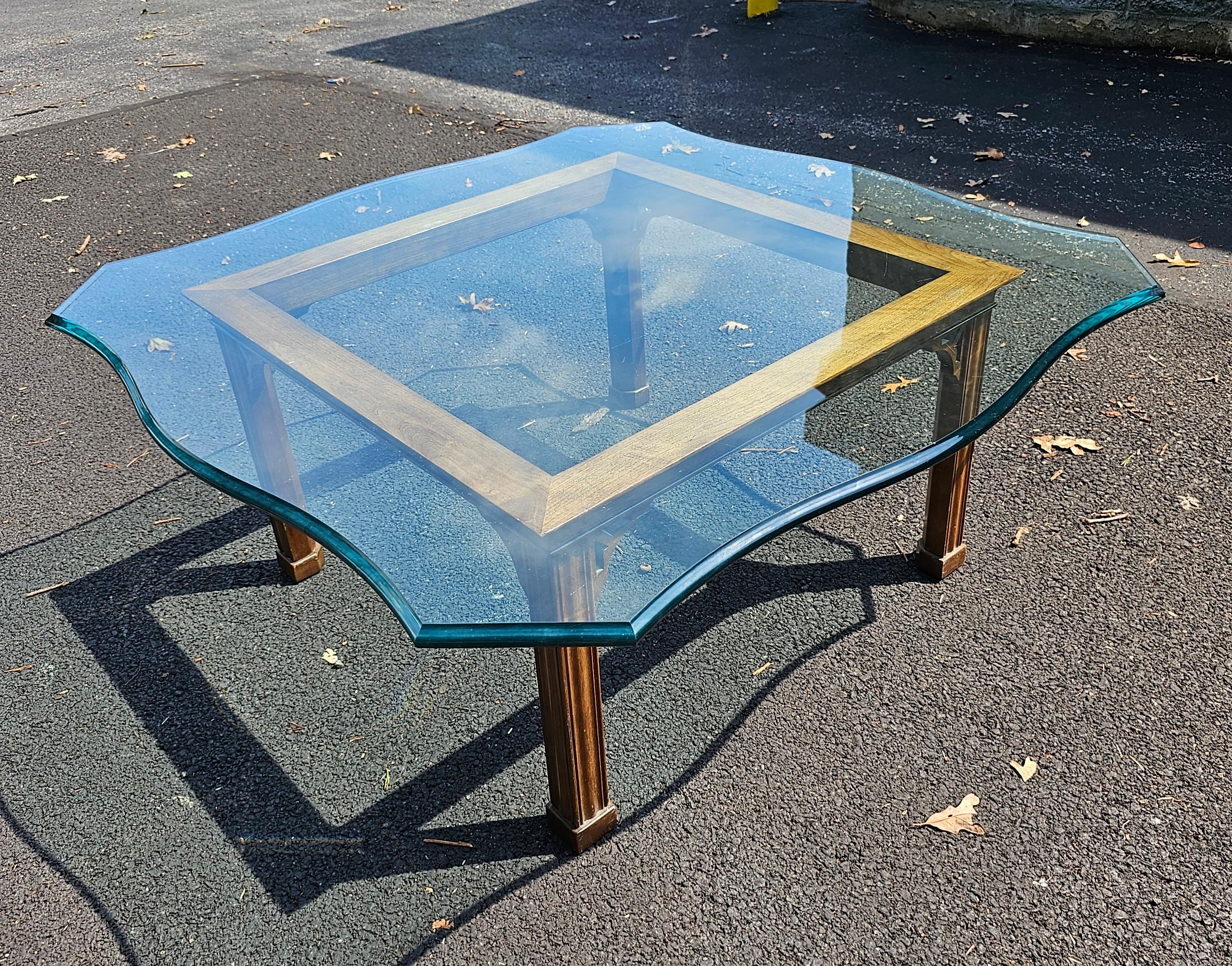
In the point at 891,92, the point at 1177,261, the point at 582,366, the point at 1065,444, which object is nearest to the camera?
the point at 582,366

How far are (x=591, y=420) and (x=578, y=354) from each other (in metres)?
0.48

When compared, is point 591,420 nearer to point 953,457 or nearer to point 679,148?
point 953,457

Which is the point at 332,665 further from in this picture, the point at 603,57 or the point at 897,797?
the point at 603,57

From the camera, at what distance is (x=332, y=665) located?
2742 mm

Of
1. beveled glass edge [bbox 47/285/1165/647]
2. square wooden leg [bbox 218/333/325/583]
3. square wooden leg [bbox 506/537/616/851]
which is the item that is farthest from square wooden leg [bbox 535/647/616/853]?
square wooden leg [bbox 218/333/325/583]

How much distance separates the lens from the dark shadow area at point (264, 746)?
7.38 ft

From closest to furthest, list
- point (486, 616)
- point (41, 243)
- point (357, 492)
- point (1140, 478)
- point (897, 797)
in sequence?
point (486, 616), point (357, 492), point (897, 797), point (1140, 478), point (41, 243)

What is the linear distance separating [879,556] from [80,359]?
129 inches

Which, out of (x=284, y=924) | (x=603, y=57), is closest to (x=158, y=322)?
(x=284, y=924)

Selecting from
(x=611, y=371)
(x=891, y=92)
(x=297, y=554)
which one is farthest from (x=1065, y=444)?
(x=891, y=92)

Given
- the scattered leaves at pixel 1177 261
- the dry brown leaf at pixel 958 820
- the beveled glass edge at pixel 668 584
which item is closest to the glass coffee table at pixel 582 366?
the beveled glass edge at pixel 668 584

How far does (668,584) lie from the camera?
5.59ft

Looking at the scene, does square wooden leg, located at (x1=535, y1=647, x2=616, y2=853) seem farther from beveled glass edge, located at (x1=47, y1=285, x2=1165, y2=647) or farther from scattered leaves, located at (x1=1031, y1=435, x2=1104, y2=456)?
scattered leaves, located at (x1=1031, y1=435, x2=1104, y2=456)

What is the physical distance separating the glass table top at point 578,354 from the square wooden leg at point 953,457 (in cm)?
3
